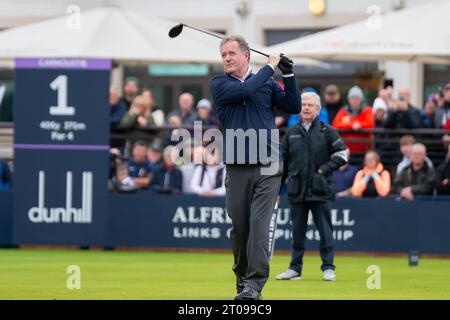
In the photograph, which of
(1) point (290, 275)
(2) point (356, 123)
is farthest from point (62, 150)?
(1) point (290, 275)

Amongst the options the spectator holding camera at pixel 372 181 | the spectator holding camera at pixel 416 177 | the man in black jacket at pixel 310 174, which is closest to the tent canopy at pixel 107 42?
the spectator holding camera at pixel 372 181

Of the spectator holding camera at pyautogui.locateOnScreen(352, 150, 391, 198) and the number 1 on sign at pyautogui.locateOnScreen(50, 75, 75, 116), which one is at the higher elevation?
the number 1 on sign at pyautogui.locateOnScreen(50, 75, 75, 116)

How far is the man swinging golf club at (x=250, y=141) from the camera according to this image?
1162cm

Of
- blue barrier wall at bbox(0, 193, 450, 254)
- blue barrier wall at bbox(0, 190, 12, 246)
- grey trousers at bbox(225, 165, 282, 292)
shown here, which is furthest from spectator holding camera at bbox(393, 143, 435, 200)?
grey trousers at bbox(225, 165, 282, 292)

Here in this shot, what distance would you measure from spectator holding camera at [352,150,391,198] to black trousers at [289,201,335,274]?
4.98 m

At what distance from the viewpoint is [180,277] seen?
15.4m

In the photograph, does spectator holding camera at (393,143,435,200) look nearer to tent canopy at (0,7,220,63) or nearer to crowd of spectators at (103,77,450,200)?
crowd of spectators at (103,77,450,200)

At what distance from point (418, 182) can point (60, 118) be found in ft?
18.3

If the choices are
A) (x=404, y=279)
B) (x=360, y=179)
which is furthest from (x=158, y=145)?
(x=404, y=279)

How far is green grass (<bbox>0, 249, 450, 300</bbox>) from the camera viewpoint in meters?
12.9

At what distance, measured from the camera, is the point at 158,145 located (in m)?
21.5

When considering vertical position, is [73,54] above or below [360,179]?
above
